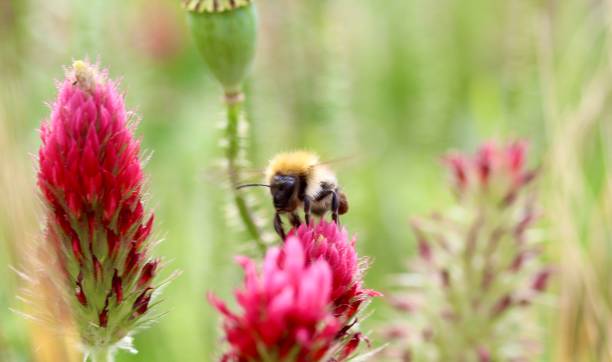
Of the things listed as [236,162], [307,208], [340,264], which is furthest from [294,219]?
[340,264]

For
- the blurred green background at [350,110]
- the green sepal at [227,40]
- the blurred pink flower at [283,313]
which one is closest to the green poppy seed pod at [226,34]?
the green sepal at [227,40]

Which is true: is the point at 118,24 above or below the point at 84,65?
above

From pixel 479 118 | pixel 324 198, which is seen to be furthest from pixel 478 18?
pixel 324 198

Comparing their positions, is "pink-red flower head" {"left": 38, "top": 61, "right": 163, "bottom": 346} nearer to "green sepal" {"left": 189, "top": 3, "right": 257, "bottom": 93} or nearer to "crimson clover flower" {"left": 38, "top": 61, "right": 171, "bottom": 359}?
"crimson clover flower" {"left": 38, "top": 61, "right": 171, "bottom": 359}

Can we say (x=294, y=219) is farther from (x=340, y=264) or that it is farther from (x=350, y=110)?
(x=350, y=110)

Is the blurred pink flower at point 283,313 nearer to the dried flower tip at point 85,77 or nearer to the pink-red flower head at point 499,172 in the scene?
the dried flower tip at point 85,77

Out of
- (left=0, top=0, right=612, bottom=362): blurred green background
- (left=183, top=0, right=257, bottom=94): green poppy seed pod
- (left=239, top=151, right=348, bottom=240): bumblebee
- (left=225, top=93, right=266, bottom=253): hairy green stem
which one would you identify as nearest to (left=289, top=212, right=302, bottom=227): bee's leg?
(left=239, top=151, right=348, bottom=240): bumblebee

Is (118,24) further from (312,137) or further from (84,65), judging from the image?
(84,65)
